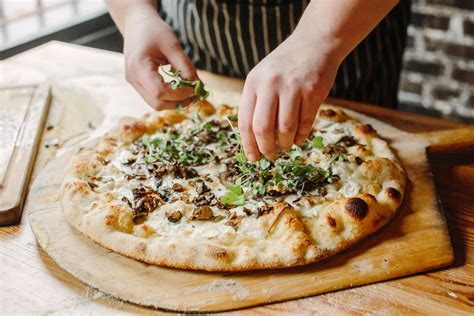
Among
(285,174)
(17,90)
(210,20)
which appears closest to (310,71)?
(285,174)

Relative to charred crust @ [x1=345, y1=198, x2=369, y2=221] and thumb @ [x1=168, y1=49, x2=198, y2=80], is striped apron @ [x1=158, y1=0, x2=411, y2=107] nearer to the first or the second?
thumb @ [x1=168, y1=49, x2=198, y2=80]

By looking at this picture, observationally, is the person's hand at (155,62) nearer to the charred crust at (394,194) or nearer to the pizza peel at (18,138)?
the pizza peel at (18,138)

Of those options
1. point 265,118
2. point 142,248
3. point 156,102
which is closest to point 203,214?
point 142,248

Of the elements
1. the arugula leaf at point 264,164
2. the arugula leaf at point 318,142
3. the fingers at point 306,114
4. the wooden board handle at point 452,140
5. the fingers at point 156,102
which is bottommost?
the wooden board handle at point 452,140

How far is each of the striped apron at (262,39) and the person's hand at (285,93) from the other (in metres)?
0.69

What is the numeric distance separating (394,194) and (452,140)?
1.36ft

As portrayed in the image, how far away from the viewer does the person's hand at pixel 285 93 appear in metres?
1.34

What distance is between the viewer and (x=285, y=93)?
134cm

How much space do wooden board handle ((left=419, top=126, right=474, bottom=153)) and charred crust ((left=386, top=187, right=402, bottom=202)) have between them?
34 cm

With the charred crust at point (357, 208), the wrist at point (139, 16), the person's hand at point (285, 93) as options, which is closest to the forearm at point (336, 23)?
the person's hand at point (285, 93)

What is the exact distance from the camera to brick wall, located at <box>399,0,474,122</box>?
334 centimetres

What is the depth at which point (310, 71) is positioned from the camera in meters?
1.37

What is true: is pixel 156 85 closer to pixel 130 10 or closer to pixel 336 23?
pixel 130 10

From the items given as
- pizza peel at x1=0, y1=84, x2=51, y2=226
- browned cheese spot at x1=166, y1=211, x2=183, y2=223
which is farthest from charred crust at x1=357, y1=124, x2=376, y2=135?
pizza peel at x1=0, y1=84, x2=51, y2=226
